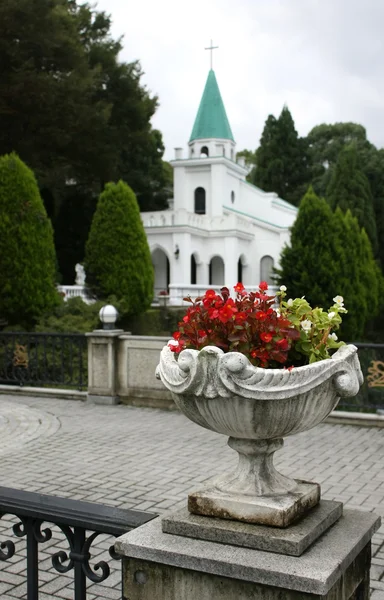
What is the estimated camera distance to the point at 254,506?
2678mm

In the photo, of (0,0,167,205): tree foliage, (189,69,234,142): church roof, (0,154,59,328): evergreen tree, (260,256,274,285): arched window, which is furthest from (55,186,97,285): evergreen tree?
(189,69,234,142): church roof

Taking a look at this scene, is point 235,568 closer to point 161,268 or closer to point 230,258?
point 230,258

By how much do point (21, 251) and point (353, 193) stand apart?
25769 millimetres

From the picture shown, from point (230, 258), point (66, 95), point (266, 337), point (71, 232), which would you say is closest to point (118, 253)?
point (66, 95)

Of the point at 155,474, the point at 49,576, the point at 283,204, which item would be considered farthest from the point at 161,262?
the point at 49,576

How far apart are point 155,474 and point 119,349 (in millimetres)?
4898

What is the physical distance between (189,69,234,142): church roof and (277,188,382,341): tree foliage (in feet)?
66.5

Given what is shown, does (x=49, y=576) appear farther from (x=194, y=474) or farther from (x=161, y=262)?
(x=161, y=262)

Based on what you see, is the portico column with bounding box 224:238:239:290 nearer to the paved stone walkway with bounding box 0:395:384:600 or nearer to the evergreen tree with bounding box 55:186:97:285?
the evergreen tree with bounding box 55:186:97:285

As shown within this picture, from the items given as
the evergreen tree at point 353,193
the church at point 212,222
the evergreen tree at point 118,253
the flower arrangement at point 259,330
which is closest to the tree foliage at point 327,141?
the church at point 212,222

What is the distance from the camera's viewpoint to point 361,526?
291 cm

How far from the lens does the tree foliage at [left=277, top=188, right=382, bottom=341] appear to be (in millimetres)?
27266

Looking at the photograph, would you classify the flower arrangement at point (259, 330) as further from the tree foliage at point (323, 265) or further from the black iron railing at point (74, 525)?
the tree foliage at point (323, 265)

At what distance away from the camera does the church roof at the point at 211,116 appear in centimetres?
4739
